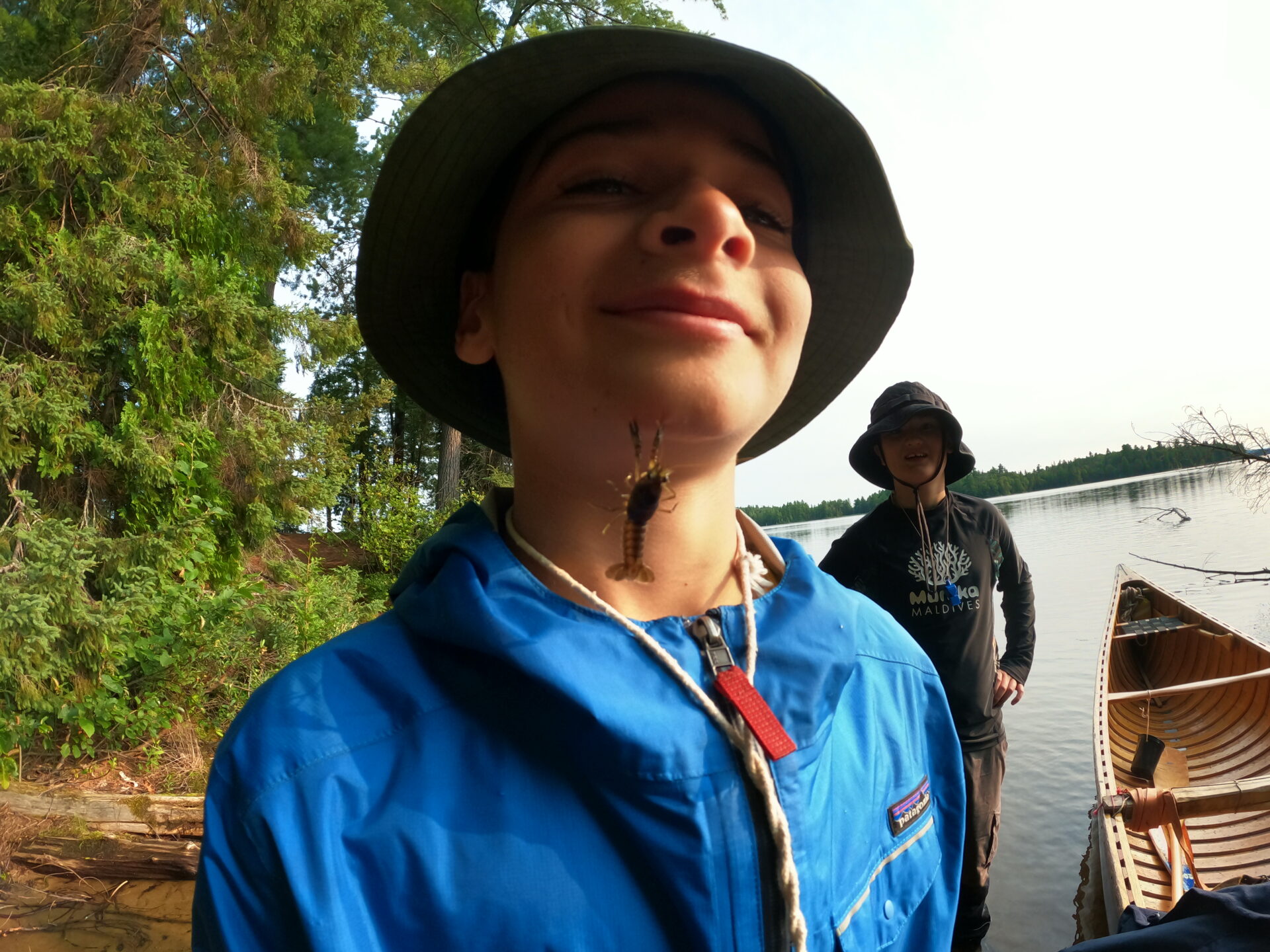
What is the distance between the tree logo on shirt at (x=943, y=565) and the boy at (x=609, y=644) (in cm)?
364

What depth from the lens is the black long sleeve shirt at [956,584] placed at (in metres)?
4.94

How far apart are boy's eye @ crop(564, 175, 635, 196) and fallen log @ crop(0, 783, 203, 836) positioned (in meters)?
6.95

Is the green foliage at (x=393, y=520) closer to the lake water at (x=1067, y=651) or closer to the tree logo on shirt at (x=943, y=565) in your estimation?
the lake water at (x=1067, y=651)

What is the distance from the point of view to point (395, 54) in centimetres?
1016

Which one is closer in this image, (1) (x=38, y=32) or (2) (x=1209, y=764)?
(2) (x=1209, y=764)

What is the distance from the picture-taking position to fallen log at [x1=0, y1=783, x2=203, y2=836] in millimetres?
5887

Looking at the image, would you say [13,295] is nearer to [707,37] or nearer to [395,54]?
[395,54]

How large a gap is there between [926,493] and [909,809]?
413 centimetres

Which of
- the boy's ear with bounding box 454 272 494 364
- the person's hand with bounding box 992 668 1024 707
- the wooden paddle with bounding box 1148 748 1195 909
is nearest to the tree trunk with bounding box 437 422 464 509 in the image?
the person's hand with bounding box 992 668 1024 707

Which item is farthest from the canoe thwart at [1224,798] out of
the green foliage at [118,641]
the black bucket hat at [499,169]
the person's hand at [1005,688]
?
the green foliage at [118,641]

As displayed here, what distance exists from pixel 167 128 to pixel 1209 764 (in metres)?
15.2

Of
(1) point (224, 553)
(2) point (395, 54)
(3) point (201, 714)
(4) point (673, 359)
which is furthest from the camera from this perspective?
(2) point (395, 54)

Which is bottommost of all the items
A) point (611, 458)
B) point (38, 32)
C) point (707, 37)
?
point (611, 458)

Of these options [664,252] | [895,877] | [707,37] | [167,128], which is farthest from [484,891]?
[167,128]
